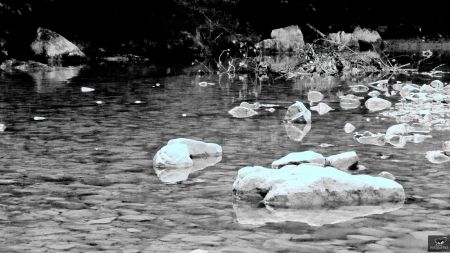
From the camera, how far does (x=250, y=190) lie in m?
4.83

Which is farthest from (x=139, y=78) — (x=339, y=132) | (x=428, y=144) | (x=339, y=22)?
(x=339, y=22)

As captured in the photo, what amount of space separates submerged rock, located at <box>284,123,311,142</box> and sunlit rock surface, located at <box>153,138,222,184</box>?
1.24m

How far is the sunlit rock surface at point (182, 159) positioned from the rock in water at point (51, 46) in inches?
653

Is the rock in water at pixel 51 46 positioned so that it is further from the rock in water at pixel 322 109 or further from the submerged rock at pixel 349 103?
the rock in water at pixel 322 109

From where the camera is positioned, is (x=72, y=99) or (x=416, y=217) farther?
(x=72, y=99)

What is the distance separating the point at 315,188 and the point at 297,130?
3381mm

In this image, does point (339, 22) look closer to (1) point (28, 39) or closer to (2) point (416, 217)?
(1) point (28, 39)

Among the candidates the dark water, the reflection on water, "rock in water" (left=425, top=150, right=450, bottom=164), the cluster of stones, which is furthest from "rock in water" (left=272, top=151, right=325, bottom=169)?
the reflection on water

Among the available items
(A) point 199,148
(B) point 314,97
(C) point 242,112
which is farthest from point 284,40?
(A) point 199,148

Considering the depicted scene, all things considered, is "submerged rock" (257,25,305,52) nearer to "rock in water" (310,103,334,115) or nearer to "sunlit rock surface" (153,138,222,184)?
"rock in water" (310,103,334,115)

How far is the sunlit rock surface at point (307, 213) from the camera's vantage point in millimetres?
4262

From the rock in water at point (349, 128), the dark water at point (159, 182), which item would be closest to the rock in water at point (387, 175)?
the dark water at point (159, 182)

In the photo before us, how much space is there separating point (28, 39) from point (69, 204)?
1931 centimetres

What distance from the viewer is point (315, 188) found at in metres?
4.57
